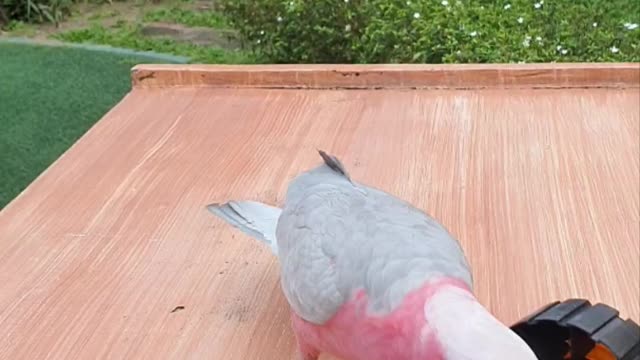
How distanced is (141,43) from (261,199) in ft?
8.74

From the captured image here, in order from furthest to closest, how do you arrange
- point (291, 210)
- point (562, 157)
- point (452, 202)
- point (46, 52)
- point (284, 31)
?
point (46, 52) < point (284, 31) < point (562, 157) < point (452, 202) < point (291, 210)

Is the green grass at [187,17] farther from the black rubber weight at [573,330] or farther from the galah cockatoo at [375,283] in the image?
the black rubber weight at [573,330]

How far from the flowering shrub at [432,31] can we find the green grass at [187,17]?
0.82m

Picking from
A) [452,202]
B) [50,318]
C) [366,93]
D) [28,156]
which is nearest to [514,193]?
[452,202]

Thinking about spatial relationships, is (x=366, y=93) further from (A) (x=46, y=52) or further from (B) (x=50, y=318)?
(A) (x=46, y=52)

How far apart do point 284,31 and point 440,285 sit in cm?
231

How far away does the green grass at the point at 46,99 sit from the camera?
255cm

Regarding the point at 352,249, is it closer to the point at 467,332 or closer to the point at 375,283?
the point at 375,283

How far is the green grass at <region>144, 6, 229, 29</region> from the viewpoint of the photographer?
399 centimetres

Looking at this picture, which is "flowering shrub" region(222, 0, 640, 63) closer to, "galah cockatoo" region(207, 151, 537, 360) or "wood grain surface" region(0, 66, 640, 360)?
"wood grain surface" region(0, 66, 640, 360)

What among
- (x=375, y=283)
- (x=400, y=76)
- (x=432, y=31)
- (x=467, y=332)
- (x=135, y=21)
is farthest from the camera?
(x=135, y=21)

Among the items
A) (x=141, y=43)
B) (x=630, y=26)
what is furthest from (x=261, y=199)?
(x=141, y=43)

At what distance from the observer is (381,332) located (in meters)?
0.67

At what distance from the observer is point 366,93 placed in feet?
4.85
